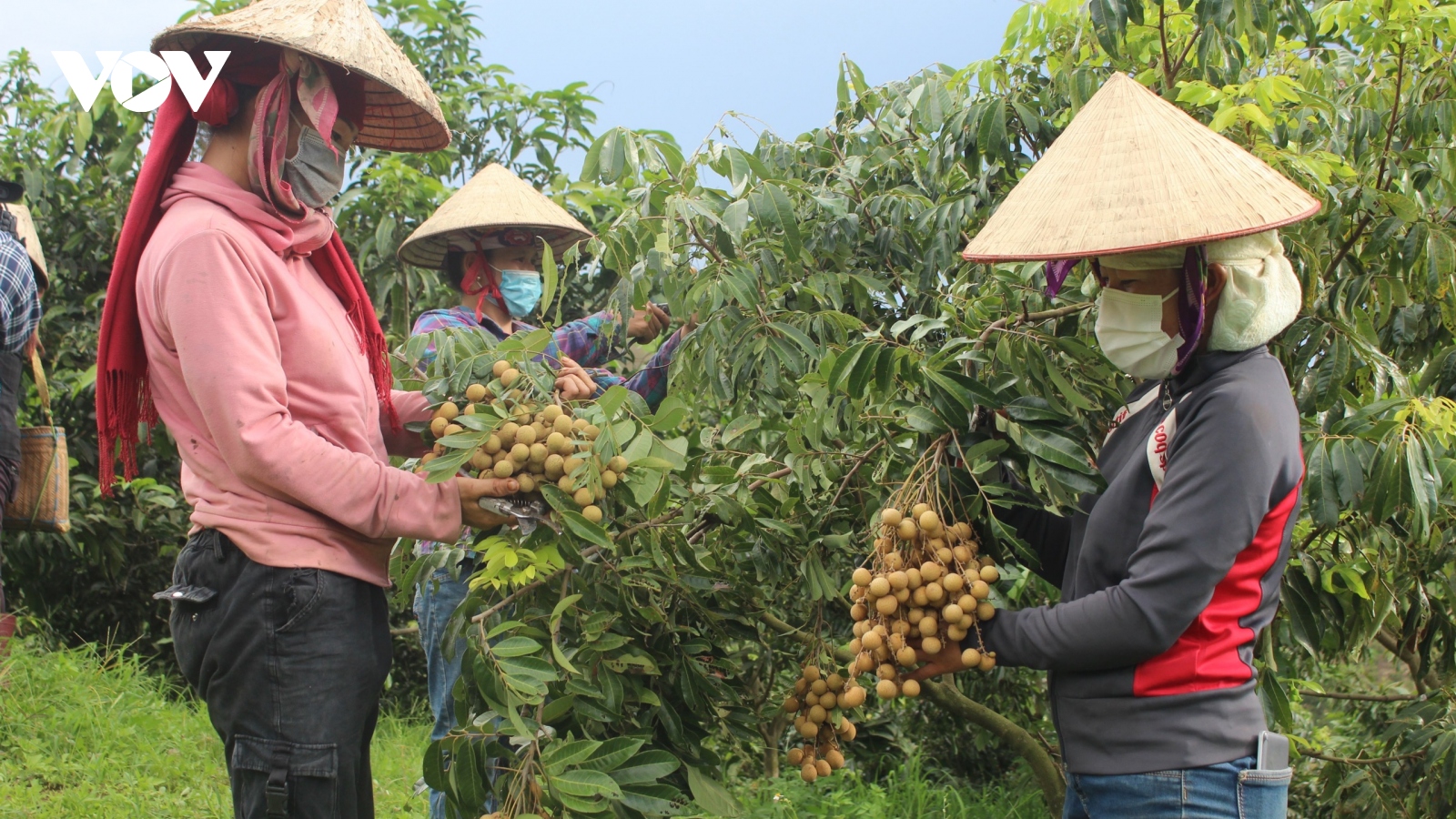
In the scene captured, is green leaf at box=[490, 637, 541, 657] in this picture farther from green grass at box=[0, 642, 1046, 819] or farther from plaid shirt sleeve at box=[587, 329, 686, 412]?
green grass at box=[0, 642, 1046, 819]

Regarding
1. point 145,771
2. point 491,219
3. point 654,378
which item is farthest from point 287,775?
point 145,771

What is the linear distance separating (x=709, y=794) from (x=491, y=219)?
5.45 feet

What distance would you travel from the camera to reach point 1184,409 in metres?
1.44

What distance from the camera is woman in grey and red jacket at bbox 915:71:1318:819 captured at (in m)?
1.37

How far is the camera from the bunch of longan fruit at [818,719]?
1.99 meters

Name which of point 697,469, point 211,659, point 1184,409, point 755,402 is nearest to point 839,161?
point 755,402

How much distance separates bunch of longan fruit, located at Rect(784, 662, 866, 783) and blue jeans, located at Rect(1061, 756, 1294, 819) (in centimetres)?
62

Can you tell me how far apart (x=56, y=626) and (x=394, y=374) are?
10.6 feet

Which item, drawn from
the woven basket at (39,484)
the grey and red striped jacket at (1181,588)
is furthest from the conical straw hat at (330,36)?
the woven basket at (39,484)

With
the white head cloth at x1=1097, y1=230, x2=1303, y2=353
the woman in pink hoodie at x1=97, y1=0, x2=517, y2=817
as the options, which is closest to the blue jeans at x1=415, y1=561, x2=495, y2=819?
the woman in pink hoodie at x1=97, y1=0, x2=517, y2=817

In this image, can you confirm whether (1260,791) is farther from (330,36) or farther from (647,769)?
(330,36)

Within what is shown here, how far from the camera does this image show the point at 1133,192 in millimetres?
1459

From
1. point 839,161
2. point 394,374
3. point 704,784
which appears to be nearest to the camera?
point 704,784

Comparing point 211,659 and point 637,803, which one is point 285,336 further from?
point 637,803
